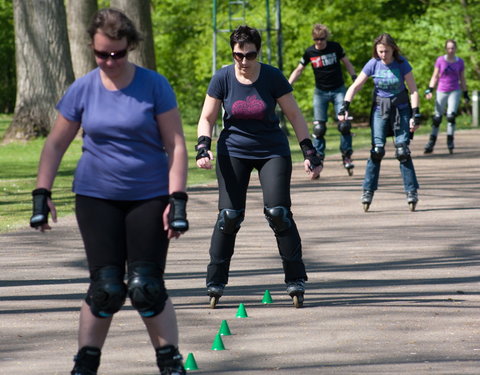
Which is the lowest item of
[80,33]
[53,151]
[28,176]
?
[28,176]

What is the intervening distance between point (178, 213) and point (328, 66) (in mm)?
12008

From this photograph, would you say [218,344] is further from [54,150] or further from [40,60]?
Answer: [40,60]

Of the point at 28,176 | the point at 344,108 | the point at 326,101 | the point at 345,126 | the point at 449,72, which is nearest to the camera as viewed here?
the point at 344,108

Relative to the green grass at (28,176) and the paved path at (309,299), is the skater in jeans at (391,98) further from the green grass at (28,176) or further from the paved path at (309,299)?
the green grass at (28,176)

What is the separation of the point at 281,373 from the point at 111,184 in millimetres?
1239

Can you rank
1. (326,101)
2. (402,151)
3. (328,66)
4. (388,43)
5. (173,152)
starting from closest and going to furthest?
(173,152), (388,43), (402,151), (328,66), (326,101)

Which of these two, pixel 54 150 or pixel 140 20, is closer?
pixel 54 150

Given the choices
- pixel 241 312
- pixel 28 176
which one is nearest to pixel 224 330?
pixel 241 312

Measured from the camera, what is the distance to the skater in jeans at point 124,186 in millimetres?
5270

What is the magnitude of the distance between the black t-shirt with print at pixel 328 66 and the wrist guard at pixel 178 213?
1194cm

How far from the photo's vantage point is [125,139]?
17.4 ft

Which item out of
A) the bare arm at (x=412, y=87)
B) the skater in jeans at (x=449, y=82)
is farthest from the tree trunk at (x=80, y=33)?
the bare arm at (x=412, y=87)

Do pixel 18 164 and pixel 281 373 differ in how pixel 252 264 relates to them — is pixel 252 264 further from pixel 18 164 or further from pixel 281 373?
pixel 18 164

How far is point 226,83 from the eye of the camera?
306 inches
